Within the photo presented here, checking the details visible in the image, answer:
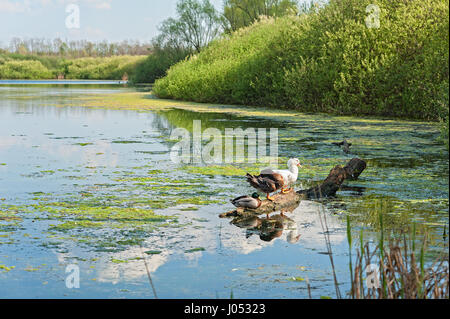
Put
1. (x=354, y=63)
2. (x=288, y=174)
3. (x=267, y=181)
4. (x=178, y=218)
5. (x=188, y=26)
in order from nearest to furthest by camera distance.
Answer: (x=178, y=218), (x=267, y=181), (x=288, y=174), (x=354, y=63), (x=188, y=26)

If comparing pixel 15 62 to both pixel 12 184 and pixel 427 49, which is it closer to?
pixel 427 49

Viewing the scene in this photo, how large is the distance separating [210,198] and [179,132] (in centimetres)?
746

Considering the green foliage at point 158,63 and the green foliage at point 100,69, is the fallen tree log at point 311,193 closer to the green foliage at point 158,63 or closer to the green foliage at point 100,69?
the green foliage at point 158,63

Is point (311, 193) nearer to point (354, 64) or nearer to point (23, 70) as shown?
point (354, 64)

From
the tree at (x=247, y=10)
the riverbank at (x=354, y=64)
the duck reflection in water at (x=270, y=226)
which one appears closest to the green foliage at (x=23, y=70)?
the tree at (x=247, y=10)

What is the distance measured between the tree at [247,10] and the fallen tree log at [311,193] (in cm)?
4381

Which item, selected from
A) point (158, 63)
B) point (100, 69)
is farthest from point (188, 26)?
point (100, 69)

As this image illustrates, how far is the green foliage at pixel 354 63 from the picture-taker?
15.8m

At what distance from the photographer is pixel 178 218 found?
6113 mm

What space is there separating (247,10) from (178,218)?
47.3 metres

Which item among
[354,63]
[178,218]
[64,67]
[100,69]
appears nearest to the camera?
[178,218]

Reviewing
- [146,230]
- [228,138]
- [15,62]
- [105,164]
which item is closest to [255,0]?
[15,62]

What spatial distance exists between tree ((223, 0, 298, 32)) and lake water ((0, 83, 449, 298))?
40.4 m

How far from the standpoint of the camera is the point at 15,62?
65062 millimetres
